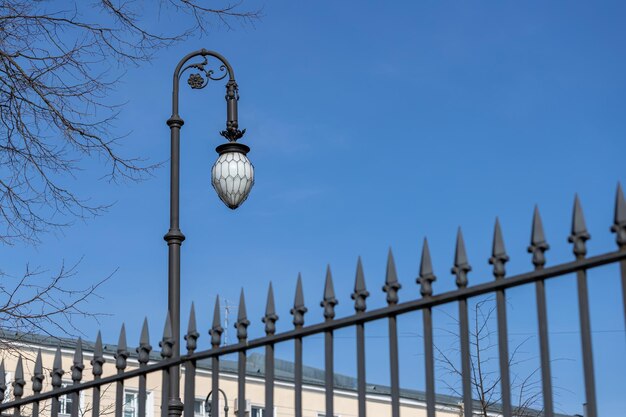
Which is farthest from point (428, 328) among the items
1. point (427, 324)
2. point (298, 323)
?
point (298, 323)

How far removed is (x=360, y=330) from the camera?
485cm

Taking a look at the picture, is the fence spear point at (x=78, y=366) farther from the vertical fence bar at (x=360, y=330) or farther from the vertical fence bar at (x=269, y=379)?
the vertical fence bar at (x=360, y=330)

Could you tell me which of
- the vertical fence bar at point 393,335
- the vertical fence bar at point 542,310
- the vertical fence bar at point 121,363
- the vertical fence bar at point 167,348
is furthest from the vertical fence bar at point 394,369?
the vertical fence bar at point 121,363

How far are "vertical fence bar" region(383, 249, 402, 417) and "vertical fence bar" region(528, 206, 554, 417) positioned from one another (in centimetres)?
68

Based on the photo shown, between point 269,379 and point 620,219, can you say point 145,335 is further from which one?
point 620,219

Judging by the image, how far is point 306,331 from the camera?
16.6ft

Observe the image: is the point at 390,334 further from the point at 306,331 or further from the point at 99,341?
the point at 99,341

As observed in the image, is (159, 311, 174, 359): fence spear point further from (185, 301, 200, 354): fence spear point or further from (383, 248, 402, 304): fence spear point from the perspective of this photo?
(383, 248, 402, 304): fence spear point

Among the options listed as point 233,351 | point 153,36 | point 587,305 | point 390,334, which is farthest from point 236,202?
point 587,305

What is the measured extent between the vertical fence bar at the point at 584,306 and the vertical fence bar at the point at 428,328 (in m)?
0.67

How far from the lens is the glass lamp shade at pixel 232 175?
9.73m

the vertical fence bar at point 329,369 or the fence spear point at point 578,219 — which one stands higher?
the fence spear point at point 578,219

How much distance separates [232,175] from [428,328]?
5347 millimetres

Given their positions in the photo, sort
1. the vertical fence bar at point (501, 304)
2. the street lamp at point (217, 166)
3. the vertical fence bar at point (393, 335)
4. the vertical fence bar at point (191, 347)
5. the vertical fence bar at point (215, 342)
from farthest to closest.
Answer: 1. the street lamp at point (217, 166)
2. the vertical fence bar at point (191, 347)
3. the vertical fence bar at point (215, 342)
4. the vertical fence bar at point (393, 335)
5. the vertical fence bar at point (501, 304)
